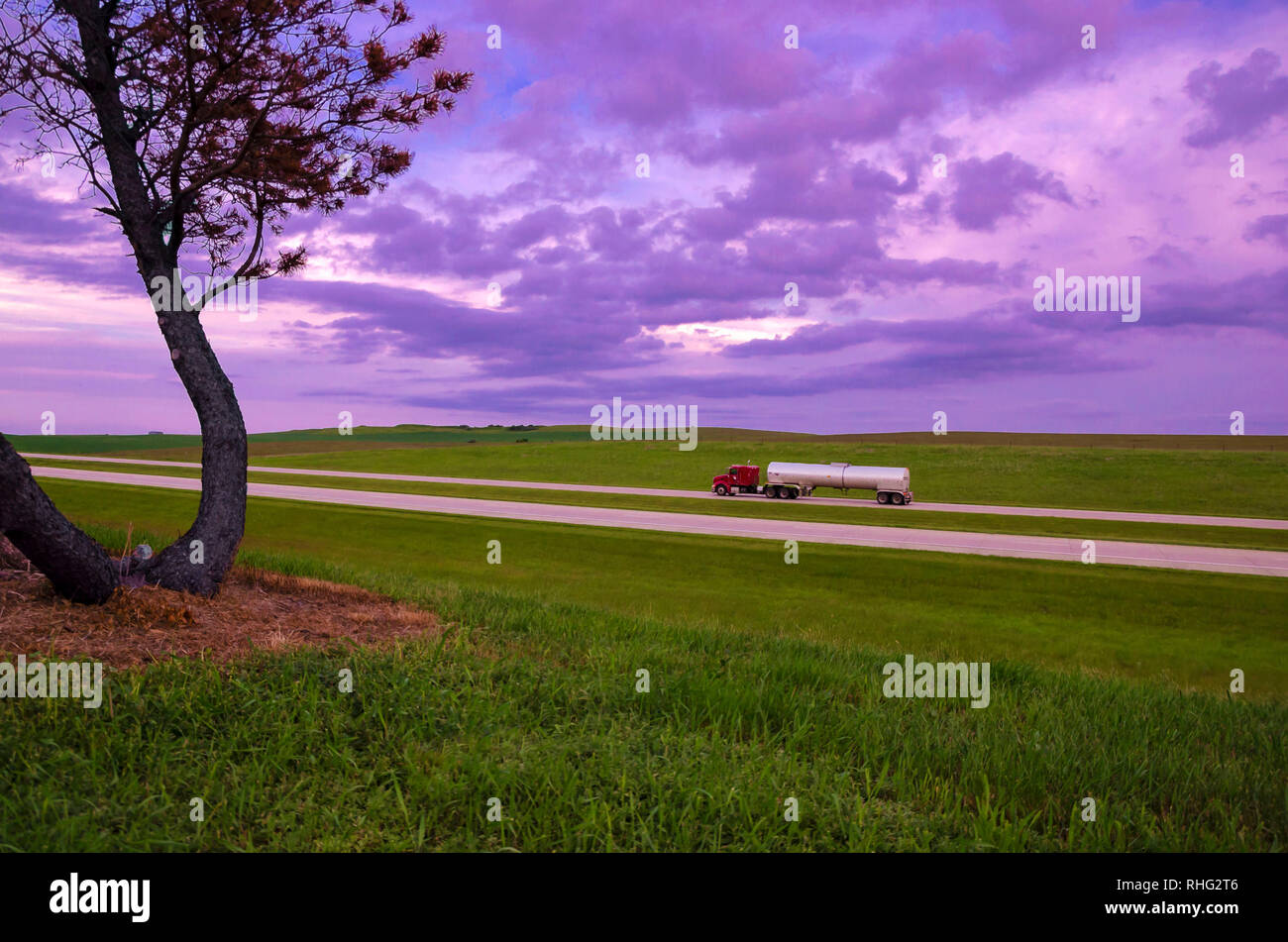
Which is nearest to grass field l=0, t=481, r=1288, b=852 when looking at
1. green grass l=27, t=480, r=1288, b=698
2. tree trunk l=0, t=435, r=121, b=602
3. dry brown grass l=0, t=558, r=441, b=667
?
dry brown grass l=0, t=558, r=441, b=667

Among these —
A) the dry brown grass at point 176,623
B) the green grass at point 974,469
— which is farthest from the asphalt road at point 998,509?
the dry brown grass at point 176,623

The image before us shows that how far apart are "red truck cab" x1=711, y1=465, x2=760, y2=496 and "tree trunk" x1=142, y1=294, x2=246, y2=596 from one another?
37893mm

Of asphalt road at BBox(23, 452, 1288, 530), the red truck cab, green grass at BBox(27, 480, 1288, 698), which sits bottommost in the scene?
green grass at BBox(27, 480, 1288, 698)

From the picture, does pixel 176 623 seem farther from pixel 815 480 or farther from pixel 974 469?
pixel 974 469

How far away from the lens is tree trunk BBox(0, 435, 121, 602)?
743 centimetres

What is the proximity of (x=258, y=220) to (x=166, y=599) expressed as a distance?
547 cm

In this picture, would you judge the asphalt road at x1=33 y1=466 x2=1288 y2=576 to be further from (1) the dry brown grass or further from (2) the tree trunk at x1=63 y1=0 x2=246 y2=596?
(2) the tree trunk at x1=63 y1=0 x2=246 y2=596

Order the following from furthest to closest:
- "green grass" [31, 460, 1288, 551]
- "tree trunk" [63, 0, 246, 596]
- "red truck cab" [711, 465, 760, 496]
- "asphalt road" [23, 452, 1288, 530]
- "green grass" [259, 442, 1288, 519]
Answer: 1. "red truck cab" [711, 465, 760, 496]
2. "green grass" [259, 442, 1288, 519]
3. "asphalt road" [23, 452, 1288, 530]
4. "green grass" [31, 460, 1288, 551]
5. "tree trunk" [63, 0, 246, 596]

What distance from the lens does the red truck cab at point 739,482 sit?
153ft

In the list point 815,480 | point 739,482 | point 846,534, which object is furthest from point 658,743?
point 739,482
